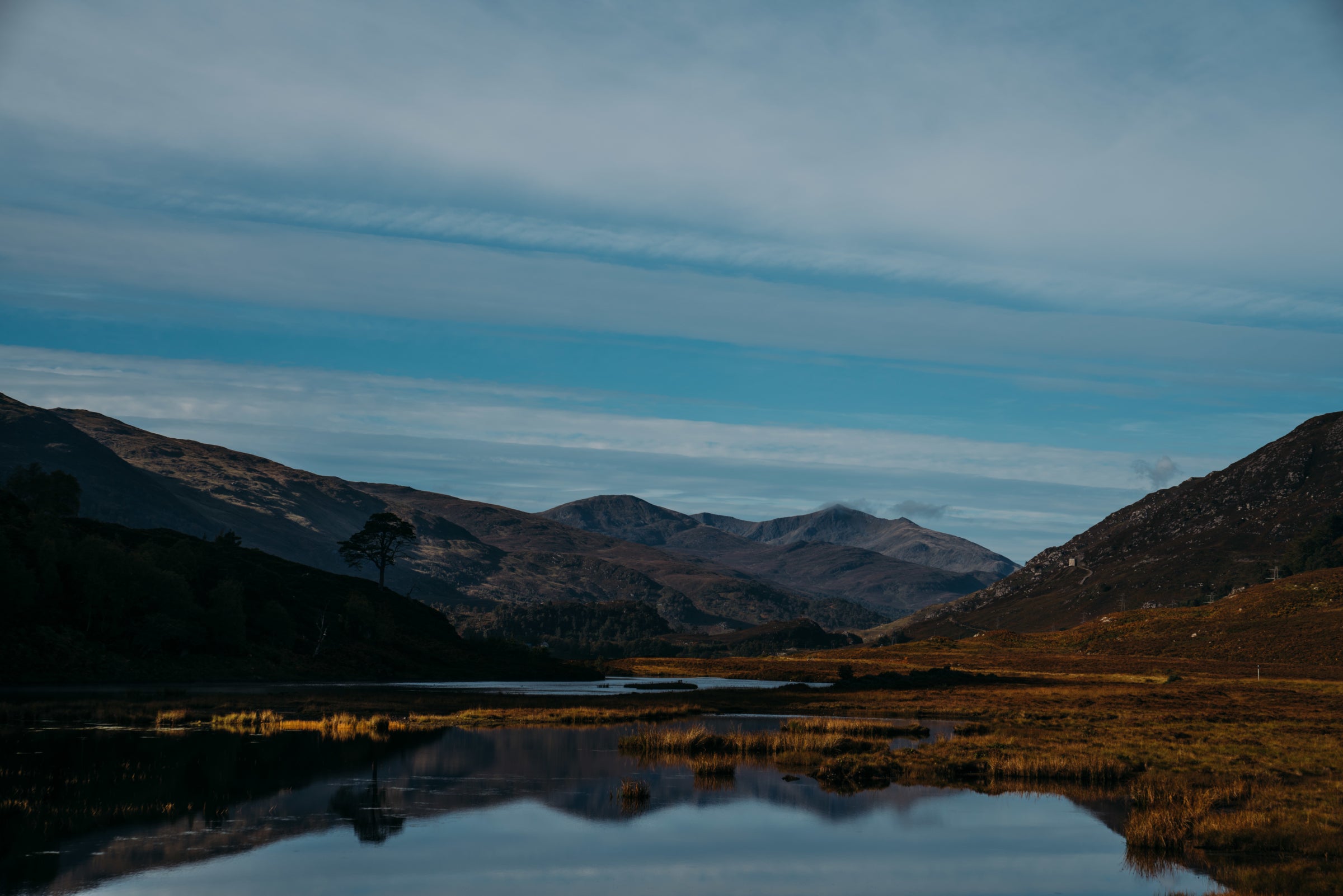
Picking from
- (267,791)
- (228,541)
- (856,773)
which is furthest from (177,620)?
(856,773)

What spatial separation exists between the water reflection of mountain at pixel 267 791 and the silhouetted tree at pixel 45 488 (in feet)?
436

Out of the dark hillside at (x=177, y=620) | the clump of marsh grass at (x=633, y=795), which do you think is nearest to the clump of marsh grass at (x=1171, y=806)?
the clump of marsh grass at (x=633, y=795)

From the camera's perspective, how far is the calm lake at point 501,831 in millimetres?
26781

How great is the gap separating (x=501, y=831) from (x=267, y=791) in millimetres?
11233

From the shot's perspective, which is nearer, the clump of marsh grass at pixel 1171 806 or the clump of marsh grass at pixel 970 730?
the clump of marsh grass at pixel 1171 806

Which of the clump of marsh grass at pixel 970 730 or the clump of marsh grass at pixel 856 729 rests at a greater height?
the clump of marsh grass at pixel 970 730

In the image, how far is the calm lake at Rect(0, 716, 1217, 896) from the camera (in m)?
26.8

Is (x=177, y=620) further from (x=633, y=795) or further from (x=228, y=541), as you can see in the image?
(x=633, y=795)

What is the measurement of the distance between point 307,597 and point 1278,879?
458ft

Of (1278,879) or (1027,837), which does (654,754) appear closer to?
(1027,837)

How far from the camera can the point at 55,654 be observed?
299ft

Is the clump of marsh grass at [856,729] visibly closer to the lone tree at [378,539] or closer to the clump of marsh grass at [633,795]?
the clump of marsh grass at [633,795]

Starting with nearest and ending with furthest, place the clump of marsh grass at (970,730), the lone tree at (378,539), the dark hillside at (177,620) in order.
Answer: the clump of marsh grass at (970,730), the dark hillside at (177,620), the lone tree at (378,539)

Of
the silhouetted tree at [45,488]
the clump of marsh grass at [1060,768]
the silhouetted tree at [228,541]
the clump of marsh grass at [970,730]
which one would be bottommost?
the clump of marsh grass at [970,730]
